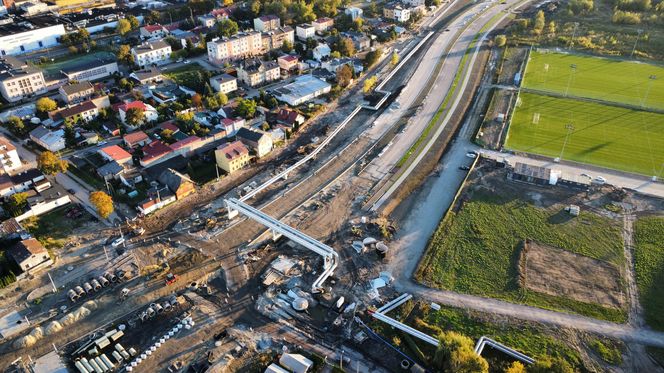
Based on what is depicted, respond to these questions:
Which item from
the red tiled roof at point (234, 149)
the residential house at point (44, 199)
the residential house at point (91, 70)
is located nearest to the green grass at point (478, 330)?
the red tiled roof at point (234, 149)

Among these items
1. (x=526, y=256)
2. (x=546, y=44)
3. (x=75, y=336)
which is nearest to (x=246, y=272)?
(x=75, y=336)

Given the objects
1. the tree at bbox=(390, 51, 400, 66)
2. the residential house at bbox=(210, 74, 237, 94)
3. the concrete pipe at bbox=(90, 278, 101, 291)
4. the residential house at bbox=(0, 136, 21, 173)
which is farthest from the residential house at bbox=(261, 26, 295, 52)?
the concrete pipe at bbox=(90, 278, 101, 291)

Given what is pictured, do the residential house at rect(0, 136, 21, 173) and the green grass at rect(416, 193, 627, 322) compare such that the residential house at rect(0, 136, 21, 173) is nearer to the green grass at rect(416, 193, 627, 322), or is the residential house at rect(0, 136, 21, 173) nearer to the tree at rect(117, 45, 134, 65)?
the tree at rect(117, 45, 134, 65)

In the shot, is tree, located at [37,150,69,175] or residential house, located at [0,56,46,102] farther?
residential house, located at [0,56,46,102]

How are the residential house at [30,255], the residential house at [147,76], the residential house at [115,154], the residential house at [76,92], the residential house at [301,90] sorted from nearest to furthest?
1. the residential house at [30,255]
2. the residential house at [115,154]
3. the residential house at [76,92]
4. the residential house at [301,90]
5. the residential house at [147,76]

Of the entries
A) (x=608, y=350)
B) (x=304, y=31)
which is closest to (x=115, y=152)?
(x=304, y=31)

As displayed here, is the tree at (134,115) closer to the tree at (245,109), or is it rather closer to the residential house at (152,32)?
the tree at (245,109)
